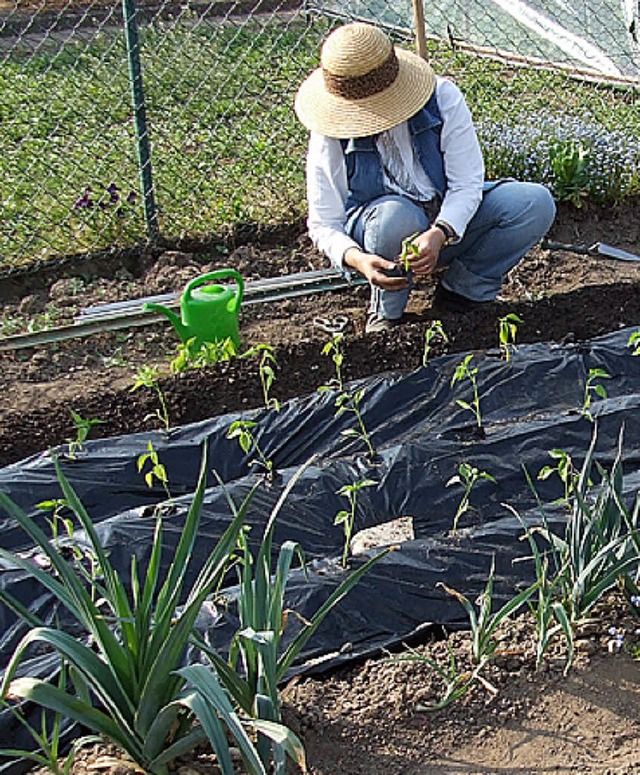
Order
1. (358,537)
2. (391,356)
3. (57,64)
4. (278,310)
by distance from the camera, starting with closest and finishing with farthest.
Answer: (358,537) → (391,356) → (278,310) → (57,64)

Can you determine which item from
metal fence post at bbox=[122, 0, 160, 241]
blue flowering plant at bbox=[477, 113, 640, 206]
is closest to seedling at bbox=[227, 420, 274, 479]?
metal fence post at bbox=[122, 0, 160, 241]

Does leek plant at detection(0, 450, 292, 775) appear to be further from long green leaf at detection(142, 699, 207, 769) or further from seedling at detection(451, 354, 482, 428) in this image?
seedling at detection(451, 354, 482, 428)

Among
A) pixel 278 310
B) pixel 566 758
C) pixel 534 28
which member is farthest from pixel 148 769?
pixel 534 28

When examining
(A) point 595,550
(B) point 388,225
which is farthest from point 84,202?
(A) point 595,550

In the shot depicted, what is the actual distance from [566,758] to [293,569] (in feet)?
2.49

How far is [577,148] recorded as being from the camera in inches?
188

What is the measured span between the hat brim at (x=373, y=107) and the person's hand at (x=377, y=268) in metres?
0.38

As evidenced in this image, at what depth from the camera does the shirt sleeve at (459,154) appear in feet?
11.5

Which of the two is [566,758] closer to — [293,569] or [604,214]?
[293,569]

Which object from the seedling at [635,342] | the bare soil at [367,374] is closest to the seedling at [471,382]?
the bare soil at [367,374]

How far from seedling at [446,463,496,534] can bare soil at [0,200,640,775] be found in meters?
0.37

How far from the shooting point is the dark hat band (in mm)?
3350

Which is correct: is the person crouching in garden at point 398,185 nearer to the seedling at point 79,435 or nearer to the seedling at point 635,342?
the seedling at point 635,342

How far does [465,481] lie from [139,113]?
246cm
